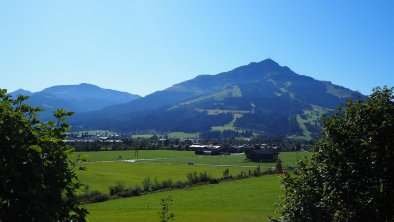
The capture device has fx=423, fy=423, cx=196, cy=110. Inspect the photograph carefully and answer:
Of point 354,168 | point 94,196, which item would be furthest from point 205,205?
point 354,168

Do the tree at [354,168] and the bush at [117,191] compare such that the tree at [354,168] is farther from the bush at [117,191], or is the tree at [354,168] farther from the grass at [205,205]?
the bush at [117,191]

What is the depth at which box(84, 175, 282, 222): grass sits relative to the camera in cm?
4350

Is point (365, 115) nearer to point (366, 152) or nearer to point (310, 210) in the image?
point (366, 152)

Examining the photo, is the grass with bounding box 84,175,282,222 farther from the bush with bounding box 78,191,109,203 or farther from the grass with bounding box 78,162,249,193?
the grass with bounding box 78,162,249,193

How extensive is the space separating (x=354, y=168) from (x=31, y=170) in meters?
11.5

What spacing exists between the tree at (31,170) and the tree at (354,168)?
34.6ft

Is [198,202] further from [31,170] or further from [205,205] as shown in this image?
[31,170]

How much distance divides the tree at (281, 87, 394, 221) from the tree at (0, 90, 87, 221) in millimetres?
10561

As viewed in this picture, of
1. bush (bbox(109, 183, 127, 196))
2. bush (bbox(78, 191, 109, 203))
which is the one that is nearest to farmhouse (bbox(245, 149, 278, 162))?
bush (bbox(109, 183, 127, 196))

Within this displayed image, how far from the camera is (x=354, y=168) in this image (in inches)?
575

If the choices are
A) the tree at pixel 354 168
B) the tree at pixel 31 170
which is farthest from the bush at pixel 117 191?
the tree at pixel 31 170

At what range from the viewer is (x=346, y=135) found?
50.5 feet

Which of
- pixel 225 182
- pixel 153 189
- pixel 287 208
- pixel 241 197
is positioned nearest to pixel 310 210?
pixel 287 208

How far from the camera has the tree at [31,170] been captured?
5984 mm
